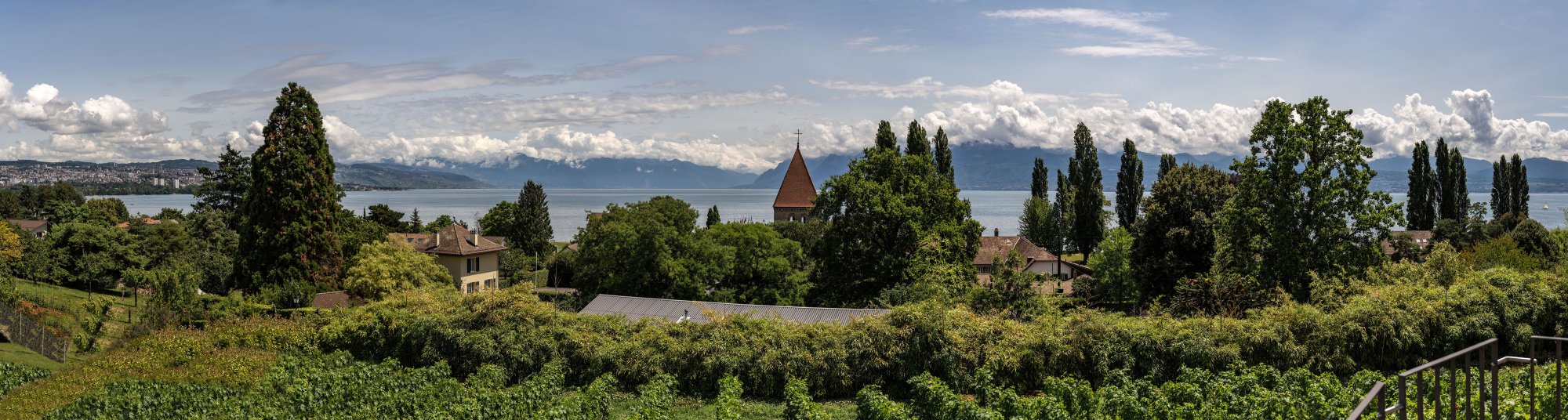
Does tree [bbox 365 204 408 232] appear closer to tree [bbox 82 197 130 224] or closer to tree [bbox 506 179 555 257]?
tree [bbox 506 179 555 257]

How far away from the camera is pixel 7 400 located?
15844 mm

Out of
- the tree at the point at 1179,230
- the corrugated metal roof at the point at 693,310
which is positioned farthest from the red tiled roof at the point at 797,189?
the corrugated metal roof at the point at 693,310

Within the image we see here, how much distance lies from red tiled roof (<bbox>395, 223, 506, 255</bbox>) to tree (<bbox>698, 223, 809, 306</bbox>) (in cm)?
1238

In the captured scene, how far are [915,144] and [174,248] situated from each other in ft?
135

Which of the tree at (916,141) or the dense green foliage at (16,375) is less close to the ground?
the tree at (916,141)

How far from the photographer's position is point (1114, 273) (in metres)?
36.8

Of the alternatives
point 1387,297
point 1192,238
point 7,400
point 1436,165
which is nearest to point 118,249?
point 7,400

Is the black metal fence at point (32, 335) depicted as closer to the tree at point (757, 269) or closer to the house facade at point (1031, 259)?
the tree at point (757, 269)

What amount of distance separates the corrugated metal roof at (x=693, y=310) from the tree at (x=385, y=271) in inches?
336

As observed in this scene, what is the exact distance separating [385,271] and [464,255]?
907 centimetres

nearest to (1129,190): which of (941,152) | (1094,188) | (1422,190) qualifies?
(1094,188)

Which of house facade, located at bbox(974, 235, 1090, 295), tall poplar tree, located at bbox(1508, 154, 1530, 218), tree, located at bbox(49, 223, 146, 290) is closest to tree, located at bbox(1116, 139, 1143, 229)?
house facade, located at bbox(974, 235, 1090, 295)

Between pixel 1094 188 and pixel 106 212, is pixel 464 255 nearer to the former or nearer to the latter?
pixel 1094 188

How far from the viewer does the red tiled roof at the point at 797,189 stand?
68188mm
